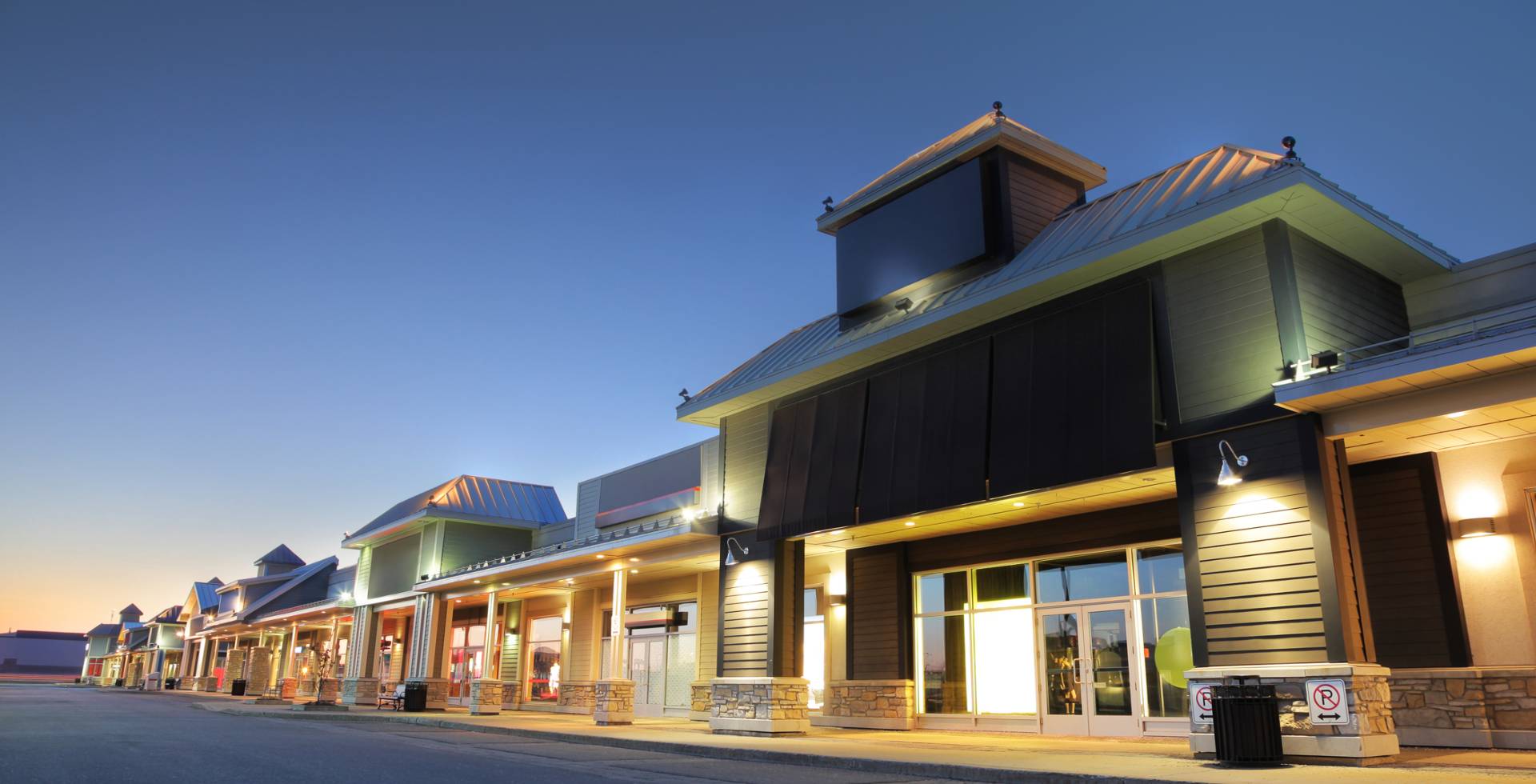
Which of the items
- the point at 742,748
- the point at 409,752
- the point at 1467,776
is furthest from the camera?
the point at 742,748

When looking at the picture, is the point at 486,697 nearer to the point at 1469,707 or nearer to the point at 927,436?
the point at 927,436

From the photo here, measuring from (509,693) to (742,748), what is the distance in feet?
66.0

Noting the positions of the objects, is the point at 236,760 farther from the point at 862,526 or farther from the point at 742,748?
the point at 862,526

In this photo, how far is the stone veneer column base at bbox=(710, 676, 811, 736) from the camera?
57.3ft

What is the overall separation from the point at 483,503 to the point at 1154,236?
30.1 meters

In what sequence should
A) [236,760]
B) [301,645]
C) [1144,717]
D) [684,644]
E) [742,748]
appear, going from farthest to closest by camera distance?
[301,645], [684,644], [1144,717], [742,748], [236,760]

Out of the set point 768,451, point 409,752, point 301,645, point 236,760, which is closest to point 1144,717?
point 768,451

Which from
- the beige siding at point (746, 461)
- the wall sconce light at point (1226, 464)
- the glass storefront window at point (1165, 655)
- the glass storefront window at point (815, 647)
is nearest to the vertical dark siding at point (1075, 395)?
the wall sconce light at point (1226, 464)

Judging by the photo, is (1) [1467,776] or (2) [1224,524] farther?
(2) [1224,524]

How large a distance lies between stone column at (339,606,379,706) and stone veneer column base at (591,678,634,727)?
1768 centimetres

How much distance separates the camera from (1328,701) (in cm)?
1043

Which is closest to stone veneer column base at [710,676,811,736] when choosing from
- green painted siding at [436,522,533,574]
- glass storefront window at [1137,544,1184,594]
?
glass storefront window at [1137,544,1184,594]

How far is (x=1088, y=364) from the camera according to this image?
13539 mm

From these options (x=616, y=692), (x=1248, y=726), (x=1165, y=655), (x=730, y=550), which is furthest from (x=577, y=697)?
(x=1248, y=726)
